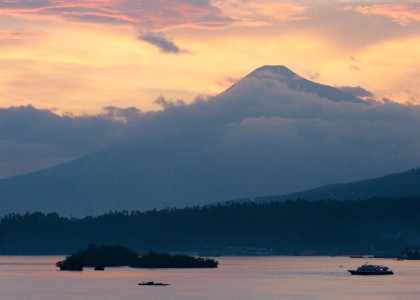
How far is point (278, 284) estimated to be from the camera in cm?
18650

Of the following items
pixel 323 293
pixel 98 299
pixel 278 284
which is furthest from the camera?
pixel 278 284

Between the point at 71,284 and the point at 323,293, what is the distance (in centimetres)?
4156

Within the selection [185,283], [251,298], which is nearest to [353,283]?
[185,283]

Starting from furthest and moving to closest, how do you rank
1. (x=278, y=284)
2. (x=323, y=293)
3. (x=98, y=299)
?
(x=278, y=284) → (x=323, y=293) → (x=98, y=299)

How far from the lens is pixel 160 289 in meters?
173

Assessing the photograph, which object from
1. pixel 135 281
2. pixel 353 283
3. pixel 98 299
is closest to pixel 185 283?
pixel 135 281

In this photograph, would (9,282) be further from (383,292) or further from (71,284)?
(383,292)

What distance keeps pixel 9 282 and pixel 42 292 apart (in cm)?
2919

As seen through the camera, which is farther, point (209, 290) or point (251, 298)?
point (209, 290)

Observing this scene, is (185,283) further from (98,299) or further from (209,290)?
(98,299)

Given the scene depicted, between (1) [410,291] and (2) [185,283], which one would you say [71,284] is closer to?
(2) [185,283]

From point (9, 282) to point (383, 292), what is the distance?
2357 inches

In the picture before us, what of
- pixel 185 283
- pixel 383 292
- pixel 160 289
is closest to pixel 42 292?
pixel 160 289

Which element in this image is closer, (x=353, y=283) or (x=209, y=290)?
(x=209, y=290)
